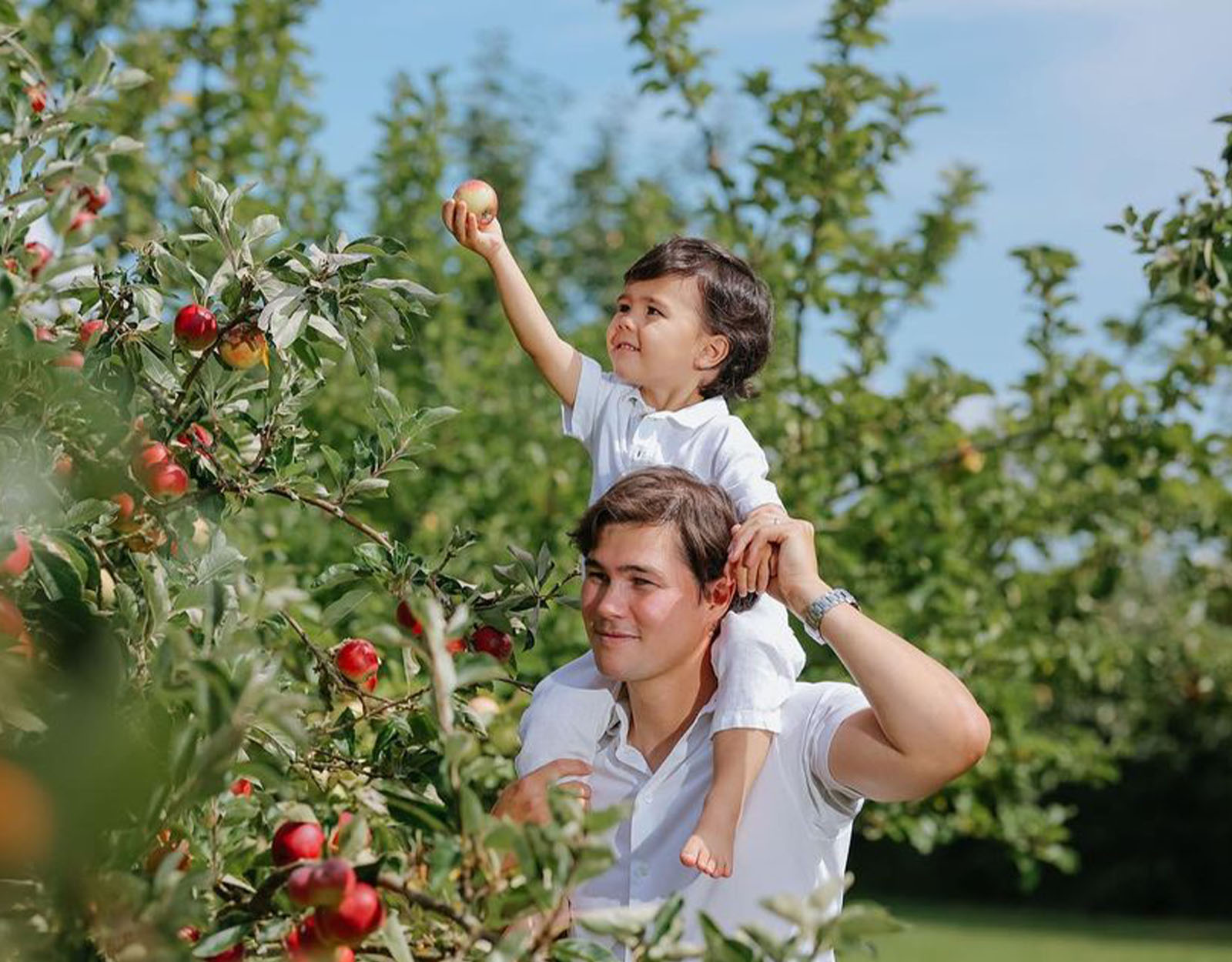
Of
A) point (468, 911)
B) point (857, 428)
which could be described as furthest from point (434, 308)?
point (468, 911)

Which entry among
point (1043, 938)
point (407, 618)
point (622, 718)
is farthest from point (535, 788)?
point (1043, 938)

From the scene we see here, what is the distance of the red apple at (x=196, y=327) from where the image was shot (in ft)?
6.65

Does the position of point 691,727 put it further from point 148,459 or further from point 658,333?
point 148,459

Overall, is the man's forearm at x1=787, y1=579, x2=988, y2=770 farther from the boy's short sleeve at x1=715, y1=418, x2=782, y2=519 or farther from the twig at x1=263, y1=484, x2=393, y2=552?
the twig at x1=263, y1=484, x2=393, y2=552

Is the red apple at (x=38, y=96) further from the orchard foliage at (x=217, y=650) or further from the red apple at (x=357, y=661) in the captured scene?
the red apple at (x=357, y=661)

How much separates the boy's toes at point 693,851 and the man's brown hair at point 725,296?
2.96ft

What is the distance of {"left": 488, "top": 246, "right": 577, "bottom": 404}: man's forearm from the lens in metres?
2.48

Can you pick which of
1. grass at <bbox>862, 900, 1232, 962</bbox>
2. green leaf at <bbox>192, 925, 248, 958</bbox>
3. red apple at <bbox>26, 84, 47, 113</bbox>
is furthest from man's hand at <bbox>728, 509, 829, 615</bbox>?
grass at <bbox>862, 900, 1232, 962</bbox>

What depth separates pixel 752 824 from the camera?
6.84ft

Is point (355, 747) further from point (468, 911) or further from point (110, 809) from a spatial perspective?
point (110, 809)

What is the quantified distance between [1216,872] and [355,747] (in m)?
15.1

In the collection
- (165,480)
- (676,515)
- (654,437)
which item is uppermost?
(654,437)

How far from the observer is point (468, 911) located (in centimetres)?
144

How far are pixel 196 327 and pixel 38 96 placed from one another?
52 centimetres
